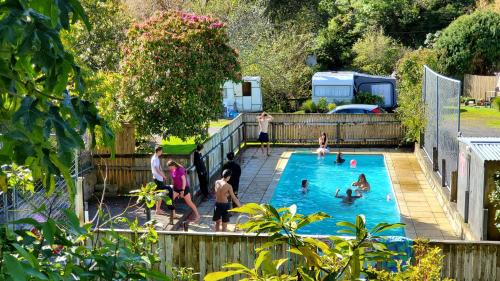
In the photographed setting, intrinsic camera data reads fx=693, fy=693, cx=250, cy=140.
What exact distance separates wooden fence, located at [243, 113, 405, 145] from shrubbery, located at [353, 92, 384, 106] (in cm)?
644

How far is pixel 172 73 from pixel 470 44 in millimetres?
24416

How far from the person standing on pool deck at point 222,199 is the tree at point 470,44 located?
26.8 m

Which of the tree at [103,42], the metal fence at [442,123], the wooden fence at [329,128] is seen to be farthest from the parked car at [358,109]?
the tree at [103,42]

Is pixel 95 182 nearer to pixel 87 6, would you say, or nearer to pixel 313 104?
pixel 87 6

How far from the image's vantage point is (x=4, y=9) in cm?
250

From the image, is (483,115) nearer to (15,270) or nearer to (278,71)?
(278,71)

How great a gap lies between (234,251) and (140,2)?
3105cm

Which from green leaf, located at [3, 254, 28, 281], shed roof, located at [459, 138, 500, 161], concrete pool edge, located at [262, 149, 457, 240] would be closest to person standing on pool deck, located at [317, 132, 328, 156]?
concrete pool edge, located at [262, 149, 457, 240]

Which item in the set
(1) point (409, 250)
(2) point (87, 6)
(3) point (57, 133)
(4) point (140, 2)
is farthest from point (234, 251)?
(4) point (140, 2)

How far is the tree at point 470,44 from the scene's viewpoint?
121ft

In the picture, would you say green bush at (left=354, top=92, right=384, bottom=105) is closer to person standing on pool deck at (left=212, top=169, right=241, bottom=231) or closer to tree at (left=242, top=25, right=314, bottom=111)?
tree at (left=242, top=25, right=314, bottom=111)

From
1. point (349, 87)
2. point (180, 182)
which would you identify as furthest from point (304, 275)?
point (349, 87)

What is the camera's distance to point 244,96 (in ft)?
107

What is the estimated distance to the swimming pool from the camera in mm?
16578
